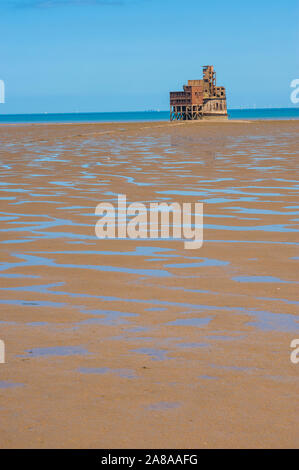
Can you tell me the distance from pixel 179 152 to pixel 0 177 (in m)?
8.24

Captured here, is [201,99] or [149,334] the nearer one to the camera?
[149,334]

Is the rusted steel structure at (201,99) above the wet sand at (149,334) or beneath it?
above

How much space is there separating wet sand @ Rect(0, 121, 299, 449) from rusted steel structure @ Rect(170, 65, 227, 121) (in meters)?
64.7

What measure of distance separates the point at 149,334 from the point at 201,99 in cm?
7045

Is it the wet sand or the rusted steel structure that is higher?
the rusted steel structure

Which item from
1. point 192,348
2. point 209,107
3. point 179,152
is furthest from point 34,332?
point 209,107

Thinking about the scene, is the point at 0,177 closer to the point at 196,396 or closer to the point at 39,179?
the point at 39,179

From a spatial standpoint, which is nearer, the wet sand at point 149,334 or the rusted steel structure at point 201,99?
the wet sand at point 149,334

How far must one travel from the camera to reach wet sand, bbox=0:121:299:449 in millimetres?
2695

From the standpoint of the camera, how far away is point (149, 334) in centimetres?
379

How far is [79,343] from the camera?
12.0ft

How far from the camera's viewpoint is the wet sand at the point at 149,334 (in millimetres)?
2695

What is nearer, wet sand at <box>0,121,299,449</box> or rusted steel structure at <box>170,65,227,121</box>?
wet sand at <box>0,121,299,449</box>

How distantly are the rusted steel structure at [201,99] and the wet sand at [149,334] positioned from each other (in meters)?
64.7
